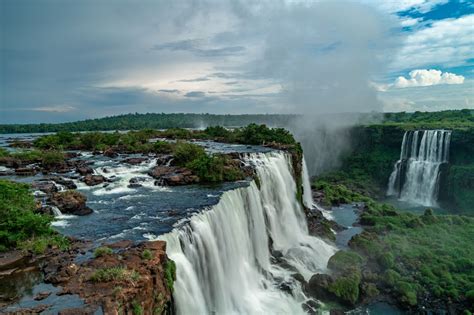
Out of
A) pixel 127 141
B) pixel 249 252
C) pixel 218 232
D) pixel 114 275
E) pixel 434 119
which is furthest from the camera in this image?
pixel 434 119

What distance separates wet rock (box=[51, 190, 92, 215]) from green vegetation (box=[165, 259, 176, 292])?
24.5ft

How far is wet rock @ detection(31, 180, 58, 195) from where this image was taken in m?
20.5

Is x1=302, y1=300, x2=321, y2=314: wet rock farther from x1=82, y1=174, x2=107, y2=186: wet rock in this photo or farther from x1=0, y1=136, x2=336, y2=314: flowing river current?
x1=82, y1=174, x2=107, y2=186: wet rock

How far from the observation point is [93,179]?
23.8m

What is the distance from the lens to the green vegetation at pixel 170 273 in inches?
463

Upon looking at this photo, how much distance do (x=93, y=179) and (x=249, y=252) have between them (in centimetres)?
1138

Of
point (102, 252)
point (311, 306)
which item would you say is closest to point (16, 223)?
point (102, 252)

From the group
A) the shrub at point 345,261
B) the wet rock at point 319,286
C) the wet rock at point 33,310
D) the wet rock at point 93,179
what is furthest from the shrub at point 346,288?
the wet rock at point 93,179

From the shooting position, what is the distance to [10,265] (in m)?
12.1

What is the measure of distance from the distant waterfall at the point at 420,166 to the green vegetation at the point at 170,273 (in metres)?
42.5

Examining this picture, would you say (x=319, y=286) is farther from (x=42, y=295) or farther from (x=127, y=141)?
(x=127, y=141)

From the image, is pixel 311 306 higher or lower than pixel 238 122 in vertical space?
lower

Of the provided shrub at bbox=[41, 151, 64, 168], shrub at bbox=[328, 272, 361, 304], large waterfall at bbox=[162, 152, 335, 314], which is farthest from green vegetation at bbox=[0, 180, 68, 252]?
shrub at bbox=[41, 151, 64, 168]

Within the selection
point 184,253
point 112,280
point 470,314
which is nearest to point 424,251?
point 470,314
